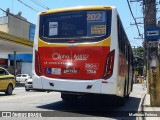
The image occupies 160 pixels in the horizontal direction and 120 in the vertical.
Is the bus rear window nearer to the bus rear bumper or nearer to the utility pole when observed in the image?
the bus rear bumper

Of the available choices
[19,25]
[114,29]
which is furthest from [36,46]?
[19,25]

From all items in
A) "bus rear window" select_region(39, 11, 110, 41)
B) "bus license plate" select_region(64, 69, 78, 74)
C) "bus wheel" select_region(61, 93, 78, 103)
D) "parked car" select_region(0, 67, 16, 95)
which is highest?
"bus rear window" select_region(39, 11, 110, 41)

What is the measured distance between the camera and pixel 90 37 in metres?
10.2

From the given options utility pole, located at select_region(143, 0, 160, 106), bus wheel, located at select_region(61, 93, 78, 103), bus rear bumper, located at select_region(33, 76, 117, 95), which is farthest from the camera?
utility pole, located at select_region(143, 0, 160, 106)

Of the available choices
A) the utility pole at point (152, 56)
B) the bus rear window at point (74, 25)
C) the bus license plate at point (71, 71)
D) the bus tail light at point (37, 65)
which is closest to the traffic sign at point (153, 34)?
A: the utility pole at point (152, 56)

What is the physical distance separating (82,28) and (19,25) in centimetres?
3705

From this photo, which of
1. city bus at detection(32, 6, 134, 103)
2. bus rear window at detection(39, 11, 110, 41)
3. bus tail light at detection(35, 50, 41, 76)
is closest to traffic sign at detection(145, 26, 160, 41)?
city bus at detection(32, 6, 134, 103)

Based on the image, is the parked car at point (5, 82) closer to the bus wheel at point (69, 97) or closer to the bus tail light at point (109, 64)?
the bus wheel at point (69, 97)

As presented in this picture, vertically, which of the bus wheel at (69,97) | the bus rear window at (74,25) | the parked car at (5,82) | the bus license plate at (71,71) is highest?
the bus rear window at (74,25)

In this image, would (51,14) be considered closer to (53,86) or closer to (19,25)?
(53,86)

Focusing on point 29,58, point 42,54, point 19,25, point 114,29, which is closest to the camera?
point 114,29

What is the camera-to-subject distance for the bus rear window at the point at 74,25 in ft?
33.5

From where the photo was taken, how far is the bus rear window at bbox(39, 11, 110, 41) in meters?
10.2

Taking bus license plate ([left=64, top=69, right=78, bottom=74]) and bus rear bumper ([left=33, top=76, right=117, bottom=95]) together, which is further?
bus license plate ([left=64, top=69, right=78, bottom=74])
